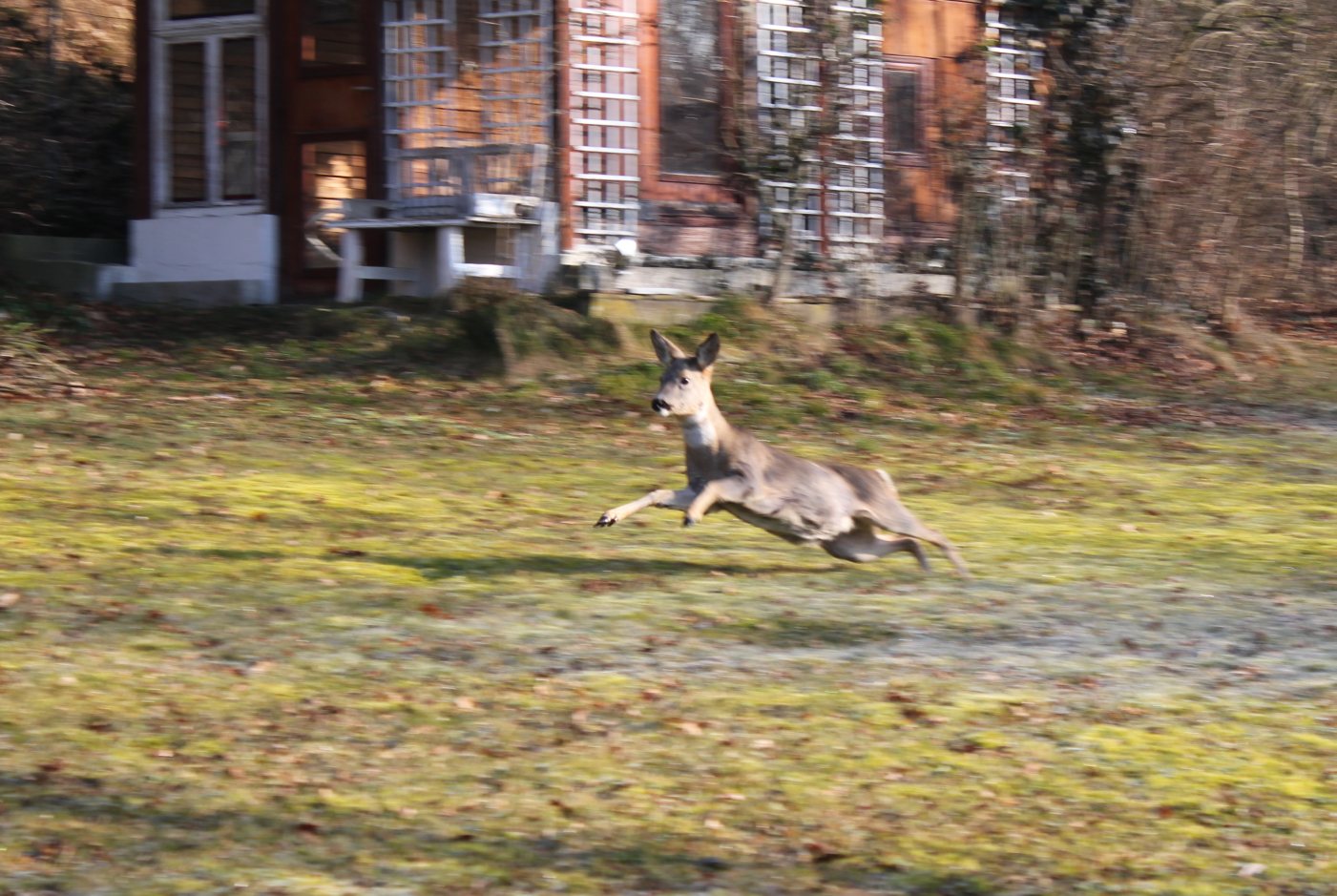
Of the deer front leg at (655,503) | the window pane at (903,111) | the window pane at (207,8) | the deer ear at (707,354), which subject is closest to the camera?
the deer front leg at (655,503)

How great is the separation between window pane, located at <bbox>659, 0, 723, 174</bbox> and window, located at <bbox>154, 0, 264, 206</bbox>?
507 centimetres

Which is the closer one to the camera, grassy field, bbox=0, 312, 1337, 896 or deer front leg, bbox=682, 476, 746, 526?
grassy field, bbox=0, 312, 1337, 896

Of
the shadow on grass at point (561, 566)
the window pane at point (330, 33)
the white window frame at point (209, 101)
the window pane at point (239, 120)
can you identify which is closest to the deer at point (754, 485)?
the shadow on grass at point (561, 566)

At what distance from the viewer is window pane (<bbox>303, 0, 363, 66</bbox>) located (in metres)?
22.0

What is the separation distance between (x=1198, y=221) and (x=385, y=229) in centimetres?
914

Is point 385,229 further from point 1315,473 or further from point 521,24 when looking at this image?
point 1315,473

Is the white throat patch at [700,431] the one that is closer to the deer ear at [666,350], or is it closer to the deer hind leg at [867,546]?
the deer ear at [666,350]

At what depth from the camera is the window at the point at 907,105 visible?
2203 cm

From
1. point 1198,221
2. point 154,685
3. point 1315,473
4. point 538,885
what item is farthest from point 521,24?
point 538,885

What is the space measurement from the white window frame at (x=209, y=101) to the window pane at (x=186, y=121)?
63mm

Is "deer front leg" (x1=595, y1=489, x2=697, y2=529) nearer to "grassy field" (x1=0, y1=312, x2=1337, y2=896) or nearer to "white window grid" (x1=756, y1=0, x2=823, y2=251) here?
"grassy field" (x1=0, y1=312, x2=1337, y2=896)

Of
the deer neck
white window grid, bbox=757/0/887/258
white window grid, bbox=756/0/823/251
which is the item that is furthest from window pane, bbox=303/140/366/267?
the deer neck

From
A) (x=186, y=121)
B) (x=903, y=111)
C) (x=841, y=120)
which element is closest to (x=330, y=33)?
(x=186, y=121)

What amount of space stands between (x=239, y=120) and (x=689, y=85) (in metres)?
5.76
